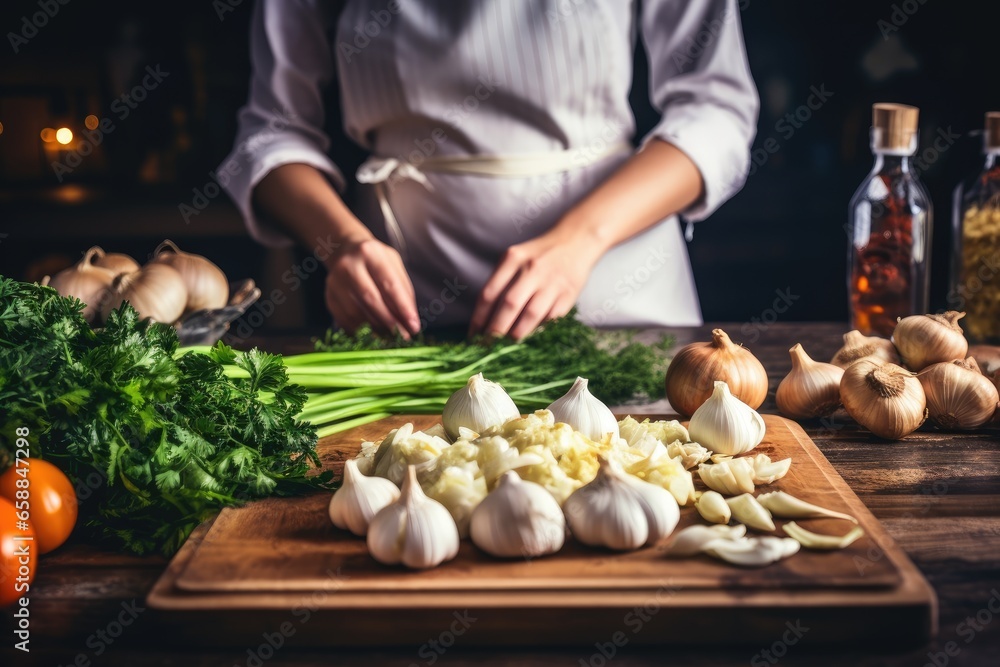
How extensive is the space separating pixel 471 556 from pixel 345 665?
0.55ft

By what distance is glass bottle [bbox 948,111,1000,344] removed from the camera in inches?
66.9

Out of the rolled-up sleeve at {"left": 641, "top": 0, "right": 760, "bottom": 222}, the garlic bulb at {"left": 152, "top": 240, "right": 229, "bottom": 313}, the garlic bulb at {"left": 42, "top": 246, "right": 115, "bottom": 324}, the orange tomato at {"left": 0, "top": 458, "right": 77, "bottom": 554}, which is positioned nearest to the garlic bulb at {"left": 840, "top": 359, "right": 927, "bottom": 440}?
the rolled-up sleeve at {"left": 641, "top": 0, "right": 760, "bottom": 222}

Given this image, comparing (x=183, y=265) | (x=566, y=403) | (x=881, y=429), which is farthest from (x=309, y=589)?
(x=183, y=265)

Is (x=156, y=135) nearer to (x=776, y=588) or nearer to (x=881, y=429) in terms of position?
(x=881, y=429)

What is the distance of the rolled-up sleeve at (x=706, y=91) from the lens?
6.80ft

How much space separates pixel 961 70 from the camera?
3357 mm

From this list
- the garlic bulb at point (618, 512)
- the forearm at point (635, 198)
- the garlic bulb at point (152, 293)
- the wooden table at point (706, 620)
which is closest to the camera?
the wooden table at point (706, 620)

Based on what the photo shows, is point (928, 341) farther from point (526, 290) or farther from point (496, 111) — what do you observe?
point (496, 111)

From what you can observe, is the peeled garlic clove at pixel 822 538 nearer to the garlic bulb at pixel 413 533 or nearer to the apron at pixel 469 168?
the garlic bulb at pixel 413 533

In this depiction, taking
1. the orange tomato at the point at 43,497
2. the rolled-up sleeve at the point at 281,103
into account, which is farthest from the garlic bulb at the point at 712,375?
the rolled-up sleeve at the point at 281,103

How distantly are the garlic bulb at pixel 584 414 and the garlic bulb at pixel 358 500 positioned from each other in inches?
11.9

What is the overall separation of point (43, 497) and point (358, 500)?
318mm

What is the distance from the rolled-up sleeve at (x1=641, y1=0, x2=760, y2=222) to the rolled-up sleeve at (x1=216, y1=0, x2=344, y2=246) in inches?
32.3

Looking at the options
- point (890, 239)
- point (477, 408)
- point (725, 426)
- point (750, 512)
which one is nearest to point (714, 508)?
point (750, 512)
